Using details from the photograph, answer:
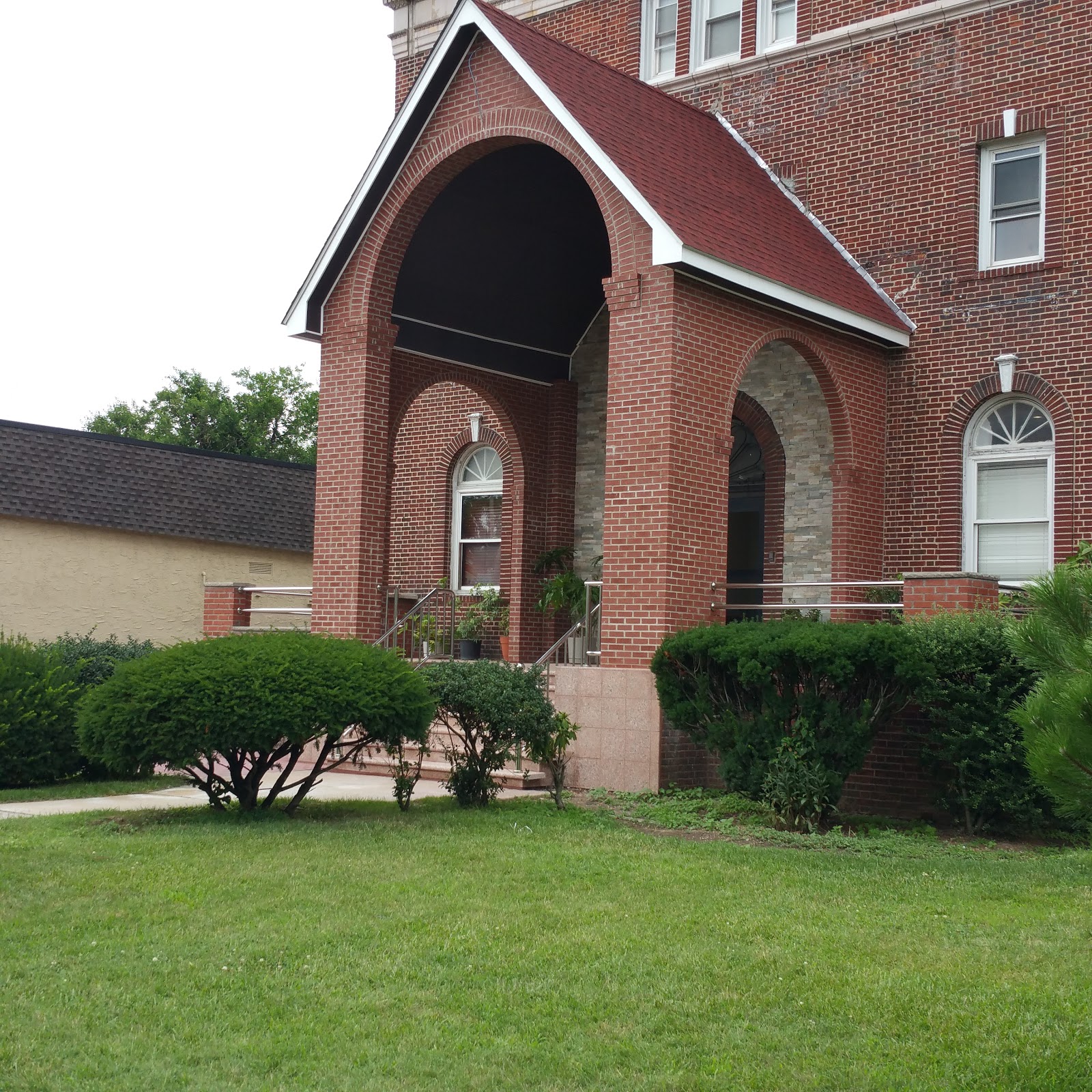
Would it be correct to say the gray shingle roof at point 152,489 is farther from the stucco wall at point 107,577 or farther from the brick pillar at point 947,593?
the brick pillar at point 947,593

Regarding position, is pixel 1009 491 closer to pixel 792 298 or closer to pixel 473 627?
pixel 792 298

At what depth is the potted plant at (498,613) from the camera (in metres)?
18.7

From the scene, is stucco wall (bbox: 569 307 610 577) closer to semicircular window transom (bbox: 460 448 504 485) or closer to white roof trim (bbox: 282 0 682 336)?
semicircular window transom (bbox: 460 448 504 485)

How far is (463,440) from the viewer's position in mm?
19734

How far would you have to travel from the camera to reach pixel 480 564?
19797 millimetres

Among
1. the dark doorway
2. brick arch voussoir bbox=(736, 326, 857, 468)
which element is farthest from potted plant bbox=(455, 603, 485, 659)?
brick arch voussoir bbox=(736, 326, 857, 468)

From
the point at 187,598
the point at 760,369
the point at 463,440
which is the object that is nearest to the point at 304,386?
the point at 187,598

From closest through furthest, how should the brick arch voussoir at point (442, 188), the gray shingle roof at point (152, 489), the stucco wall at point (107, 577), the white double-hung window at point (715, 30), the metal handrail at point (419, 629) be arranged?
the brick arch voussoir at point (442, 188) < the white double-hung window at point (715, 30) < the metal handrail at point (419, 629) < the stucco wall at point (107, 577) < the gray shingle roof at point (152, 489)

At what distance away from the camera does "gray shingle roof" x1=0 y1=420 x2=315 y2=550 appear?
910 inches

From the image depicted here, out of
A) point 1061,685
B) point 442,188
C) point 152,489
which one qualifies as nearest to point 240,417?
point 152,489

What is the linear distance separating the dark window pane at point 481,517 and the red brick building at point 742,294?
3.97 feet

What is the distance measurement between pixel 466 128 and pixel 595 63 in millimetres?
1903

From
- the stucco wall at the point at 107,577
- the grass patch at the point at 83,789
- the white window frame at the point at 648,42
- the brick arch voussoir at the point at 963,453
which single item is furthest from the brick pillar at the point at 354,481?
the stucco wall at the point at 107,577

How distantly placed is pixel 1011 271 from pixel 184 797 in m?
10.6
